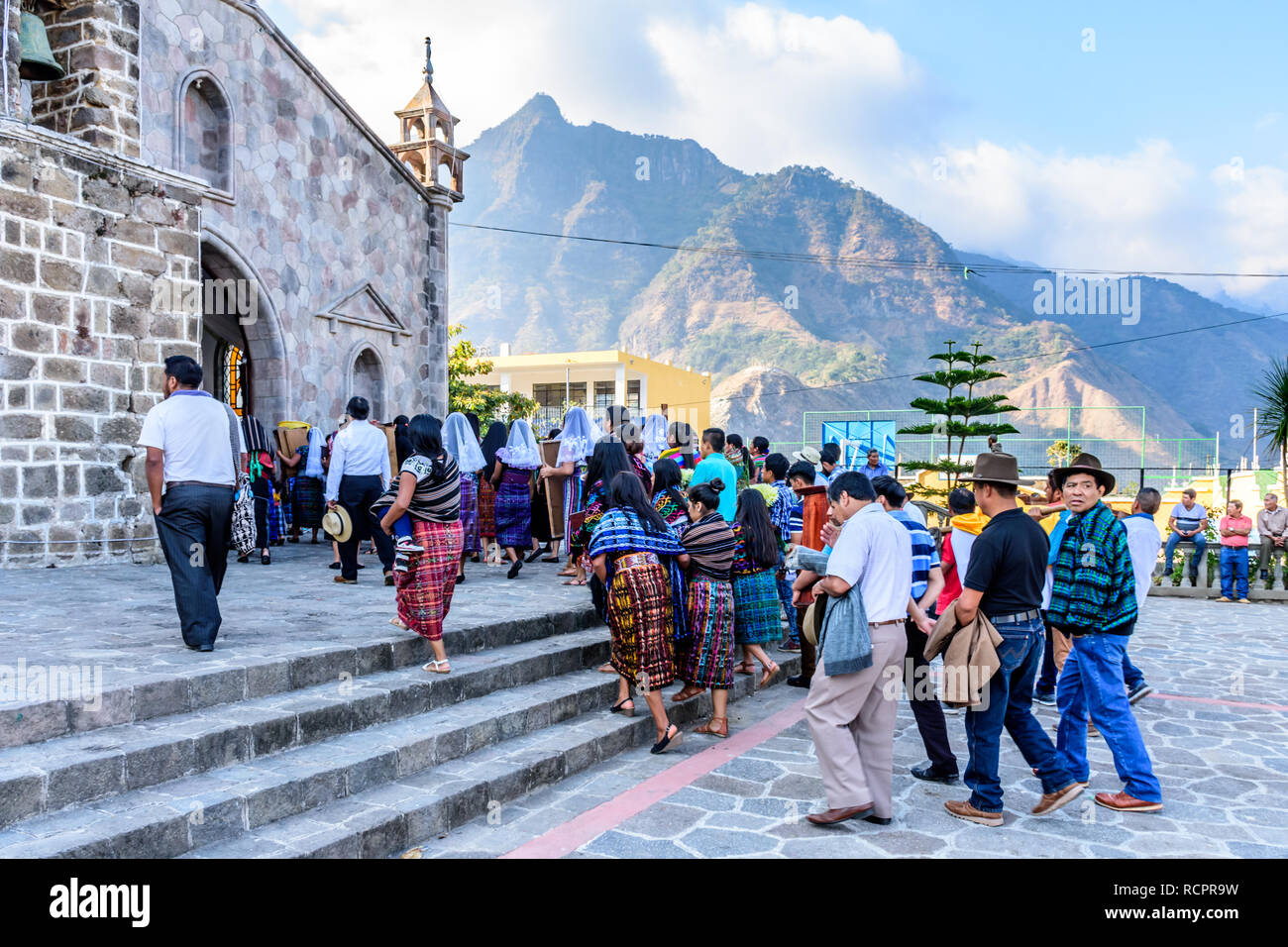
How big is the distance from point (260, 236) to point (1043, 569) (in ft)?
39.5

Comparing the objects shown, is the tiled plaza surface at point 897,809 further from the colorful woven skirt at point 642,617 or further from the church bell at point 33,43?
the church bell at point 33,43

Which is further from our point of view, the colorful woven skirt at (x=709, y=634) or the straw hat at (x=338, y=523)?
the straw hat at (x=338, y=523)

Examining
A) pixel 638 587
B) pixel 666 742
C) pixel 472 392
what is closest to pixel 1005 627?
pixel 638 587

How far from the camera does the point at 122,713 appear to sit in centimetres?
401

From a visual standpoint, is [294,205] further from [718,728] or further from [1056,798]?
[1056,798]

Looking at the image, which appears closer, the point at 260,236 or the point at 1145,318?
the point at 260,236

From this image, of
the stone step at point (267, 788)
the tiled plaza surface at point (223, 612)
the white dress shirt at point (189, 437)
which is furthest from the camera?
the white dress shirt at point (189, 437)

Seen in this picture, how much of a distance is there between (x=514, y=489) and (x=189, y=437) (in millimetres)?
4290

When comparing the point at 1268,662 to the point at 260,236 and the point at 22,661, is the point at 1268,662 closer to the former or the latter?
the point at 22,661

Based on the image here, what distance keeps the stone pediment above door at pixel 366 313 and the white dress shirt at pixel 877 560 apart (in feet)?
38.4

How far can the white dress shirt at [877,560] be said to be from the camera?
421 centimetres

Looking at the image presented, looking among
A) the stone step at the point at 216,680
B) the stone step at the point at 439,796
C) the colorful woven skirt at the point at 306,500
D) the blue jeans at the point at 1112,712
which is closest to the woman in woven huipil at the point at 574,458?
the stone step at the point at 216,680

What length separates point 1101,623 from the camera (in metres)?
4.42
